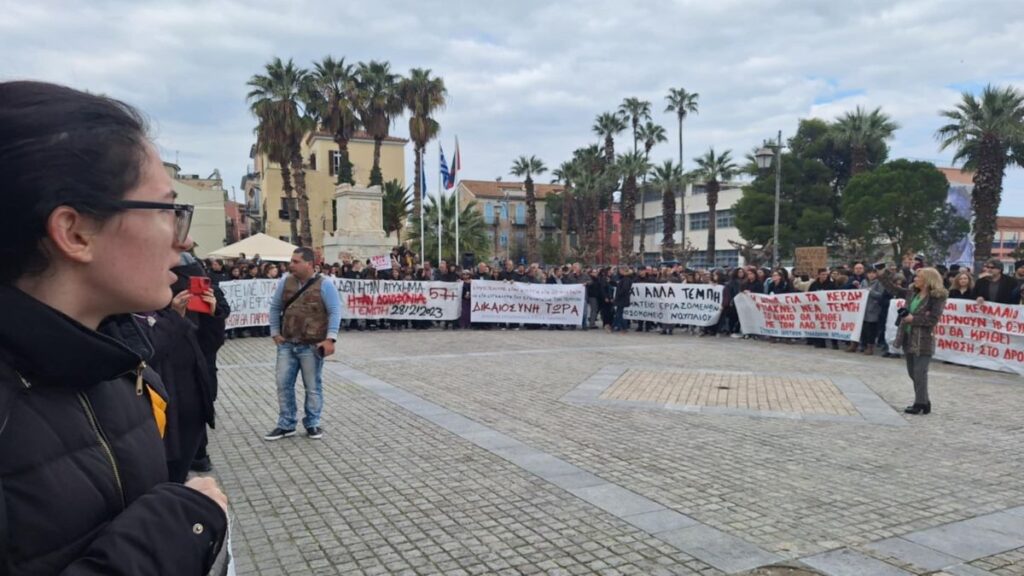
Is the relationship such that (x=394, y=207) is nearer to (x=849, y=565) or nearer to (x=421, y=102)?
(x=421, y=102)

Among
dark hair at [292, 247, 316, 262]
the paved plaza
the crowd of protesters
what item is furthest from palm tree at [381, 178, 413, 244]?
dark hair at [292, 247, 316, 262]

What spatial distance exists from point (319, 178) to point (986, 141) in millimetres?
52147

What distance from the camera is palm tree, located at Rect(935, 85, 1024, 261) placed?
2980 cm

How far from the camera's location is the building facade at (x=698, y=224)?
69750 millimetres

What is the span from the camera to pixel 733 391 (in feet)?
30.7

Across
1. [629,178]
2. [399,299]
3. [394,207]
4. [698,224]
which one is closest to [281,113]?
[394,207]

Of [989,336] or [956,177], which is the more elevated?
[956,177]

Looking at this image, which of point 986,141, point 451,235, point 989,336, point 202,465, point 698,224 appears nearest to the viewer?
point 202,465

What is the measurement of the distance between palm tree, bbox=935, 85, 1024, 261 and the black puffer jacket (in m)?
36.8

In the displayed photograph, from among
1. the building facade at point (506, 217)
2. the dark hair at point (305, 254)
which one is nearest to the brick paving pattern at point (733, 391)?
the dark hair at point (305, 254)

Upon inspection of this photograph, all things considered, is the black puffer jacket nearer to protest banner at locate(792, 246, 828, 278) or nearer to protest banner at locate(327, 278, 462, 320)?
protest banner at locate(327, 278, 462, 320)

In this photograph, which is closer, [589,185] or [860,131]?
[860,131]

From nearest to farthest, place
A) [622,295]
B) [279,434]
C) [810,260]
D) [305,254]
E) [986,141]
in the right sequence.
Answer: [279,434] → [305,254] → [622,295] → [810,260] → [986,141]

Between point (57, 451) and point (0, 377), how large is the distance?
0.15 metres
